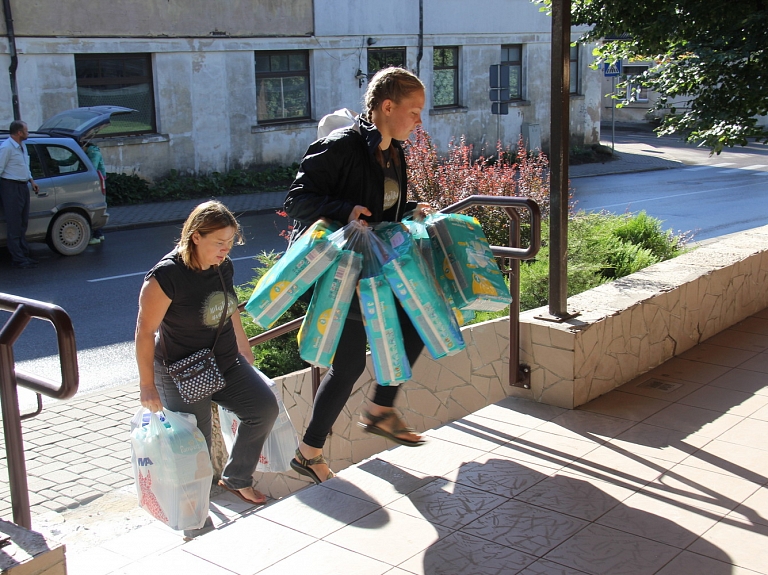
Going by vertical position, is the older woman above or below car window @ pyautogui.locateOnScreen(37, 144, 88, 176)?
below

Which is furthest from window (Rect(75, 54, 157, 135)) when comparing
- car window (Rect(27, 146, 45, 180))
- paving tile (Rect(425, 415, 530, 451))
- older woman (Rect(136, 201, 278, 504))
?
paving tile (Rect(425, 415, 530, 451))

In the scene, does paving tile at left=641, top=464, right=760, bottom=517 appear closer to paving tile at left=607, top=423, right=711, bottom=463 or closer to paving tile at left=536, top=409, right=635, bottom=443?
paving tile at left=607, top=423, right=711, bottom=463

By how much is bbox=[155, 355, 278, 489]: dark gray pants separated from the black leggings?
28cm

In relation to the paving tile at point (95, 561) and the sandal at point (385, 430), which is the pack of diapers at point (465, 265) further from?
the paving tile at point (95, 561)

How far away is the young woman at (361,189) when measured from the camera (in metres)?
3.68

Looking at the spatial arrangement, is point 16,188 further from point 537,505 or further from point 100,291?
point 537,505

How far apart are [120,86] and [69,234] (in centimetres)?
711

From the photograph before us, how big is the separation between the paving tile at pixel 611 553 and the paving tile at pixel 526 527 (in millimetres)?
56

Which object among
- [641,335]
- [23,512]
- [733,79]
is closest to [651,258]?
[733,79]

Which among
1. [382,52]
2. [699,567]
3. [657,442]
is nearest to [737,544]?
[699,567]

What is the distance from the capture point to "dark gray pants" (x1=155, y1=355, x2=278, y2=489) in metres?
4.07

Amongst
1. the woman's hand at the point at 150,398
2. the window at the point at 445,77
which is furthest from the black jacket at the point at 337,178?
the window at the point at 445,77

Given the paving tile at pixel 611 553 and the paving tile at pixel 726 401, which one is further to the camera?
the paving tile at pixel 726 401

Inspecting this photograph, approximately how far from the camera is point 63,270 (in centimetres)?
1229
